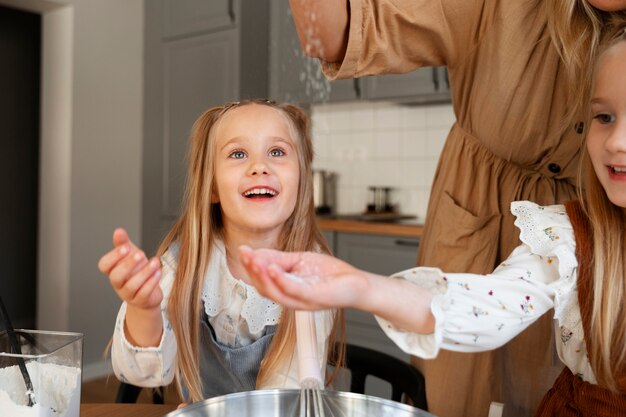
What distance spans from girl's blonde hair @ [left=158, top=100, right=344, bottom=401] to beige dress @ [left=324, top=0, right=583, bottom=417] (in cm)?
22

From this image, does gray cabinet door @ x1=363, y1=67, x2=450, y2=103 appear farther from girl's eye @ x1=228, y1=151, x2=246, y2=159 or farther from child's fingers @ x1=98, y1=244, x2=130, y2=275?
child's fingers @ x1=98, y1=244, x2=130, y2=275

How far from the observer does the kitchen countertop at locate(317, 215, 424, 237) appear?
7.62 feet

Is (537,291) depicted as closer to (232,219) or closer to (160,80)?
(232,219)

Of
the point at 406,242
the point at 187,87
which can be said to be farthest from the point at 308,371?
the point at 187,87

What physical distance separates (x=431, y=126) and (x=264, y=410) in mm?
2364

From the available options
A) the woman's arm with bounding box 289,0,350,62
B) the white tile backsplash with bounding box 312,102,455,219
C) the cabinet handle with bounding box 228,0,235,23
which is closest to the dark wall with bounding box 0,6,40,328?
the cabinet handle with bounding box 228,0,235,23

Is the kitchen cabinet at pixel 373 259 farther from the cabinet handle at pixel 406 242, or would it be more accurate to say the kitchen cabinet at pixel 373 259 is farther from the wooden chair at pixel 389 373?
the wooden chair at pixel 389 373

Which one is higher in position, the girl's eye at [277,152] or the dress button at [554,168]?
the girl's eye at [277,152]

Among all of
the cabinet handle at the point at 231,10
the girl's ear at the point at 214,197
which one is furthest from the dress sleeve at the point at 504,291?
the cabinet handle at the point at 231,10

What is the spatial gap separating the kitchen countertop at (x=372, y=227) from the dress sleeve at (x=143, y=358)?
1.41 meters

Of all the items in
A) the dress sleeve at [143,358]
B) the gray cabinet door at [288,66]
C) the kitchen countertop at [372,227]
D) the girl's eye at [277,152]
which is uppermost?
the gray cabinet door at [288,66]

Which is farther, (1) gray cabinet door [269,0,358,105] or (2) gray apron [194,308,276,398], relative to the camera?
(1) gray cabinet door [269,0,358,105]

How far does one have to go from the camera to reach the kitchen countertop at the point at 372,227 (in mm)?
2322

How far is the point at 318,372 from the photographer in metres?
0.68
